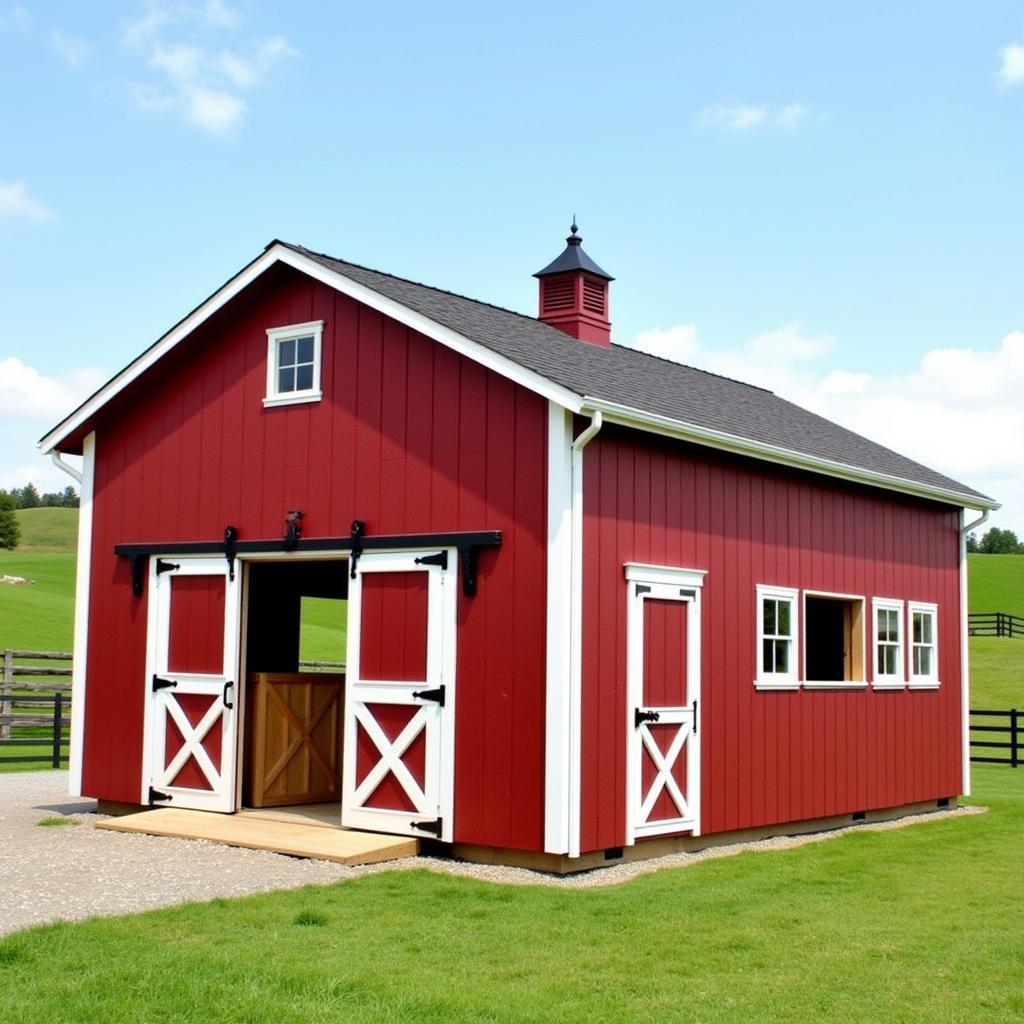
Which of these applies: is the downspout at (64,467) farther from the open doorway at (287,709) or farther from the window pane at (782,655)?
the window pane at (782,655)

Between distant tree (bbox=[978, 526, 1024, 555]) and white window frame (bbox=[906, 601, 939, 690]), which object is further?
distant tree (bbox=[978, 526, 1024, 555])

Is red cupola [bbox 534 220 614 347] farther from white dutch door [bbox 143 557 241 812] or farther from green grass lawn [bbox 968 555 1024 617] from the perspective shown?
green grass lawn [bbox 968 555 1024 617]

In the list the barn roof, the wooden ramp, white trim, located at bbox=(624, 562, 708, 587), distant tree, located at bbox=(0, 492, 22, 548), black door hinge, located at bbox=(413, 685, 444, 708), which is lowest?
the wooden ramp

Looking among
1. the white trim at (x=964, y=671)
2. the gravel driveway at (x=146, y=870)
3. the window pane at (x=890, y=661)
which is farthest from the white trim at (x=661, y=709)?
the white trim at (x=964, y=671)

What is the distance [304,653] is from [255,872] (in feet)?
99.9

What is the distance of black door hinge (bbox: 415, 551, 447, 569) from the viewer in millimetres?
11883

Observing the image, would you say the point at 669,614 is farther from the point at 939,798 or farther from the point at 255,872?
the point at 939,798

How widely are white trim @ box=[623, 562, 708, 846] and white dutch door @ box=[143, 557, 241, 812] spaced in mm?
3906

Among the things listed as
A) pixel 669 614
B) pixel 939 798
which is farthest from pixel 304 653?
pixel 669 614

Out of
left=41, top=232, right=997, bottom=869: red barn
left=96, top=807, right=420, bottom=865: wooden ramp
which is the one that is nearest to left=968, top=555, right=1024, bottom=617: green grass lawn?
left=41, top=232, right=997, bottom=869: red barn

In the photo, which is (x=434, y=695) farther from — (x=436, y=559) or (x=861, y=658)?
(x=861, y=658)

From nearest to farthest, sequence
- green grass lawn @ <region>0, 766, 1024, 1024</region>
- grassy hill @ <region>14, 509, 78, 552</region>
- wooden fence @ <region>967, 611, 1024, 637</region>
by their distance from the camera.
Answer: green grass lawn @ <region>0, 766, 1024, 1024</region> < wooden fence @ <region>967, 611, 1024, 637</region> < grassy hill @ <region>14, 509, 78, 552</region>

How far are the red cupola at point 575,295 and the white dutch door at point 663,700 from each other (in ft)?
15.5

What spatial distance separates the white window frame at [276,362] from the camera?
13102 mm
